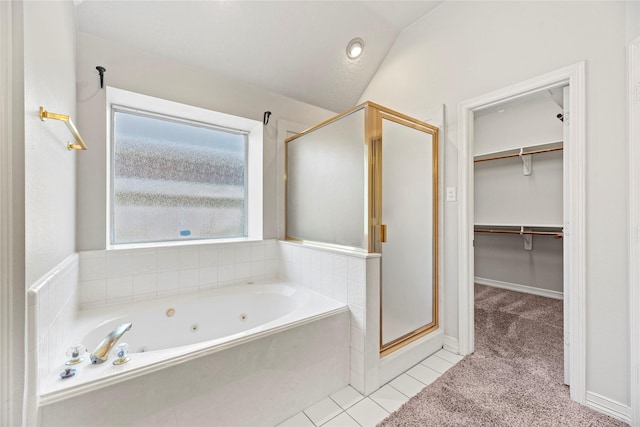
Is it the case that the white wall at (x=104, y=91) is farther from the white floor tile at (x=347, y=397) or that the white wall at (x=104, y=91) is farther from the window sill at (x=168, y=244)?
the white floor tile at (x=347, y=397)

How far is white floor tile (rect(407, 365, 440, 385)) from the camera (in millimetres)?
1750

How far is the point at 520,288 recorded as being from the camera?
3.61 meters

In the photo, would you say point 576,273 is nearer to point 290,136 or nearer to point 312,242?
point 312,242

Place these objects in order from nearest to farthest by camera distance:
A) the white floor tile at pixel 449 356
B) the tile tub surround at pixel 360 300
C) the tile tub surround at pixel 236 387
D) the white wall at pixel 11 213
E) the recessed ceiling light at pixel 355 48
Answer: the white wall at pixel 11 213, the tile tub surround at pixel 236 387, the tile tub surround at pixel 360 300, the white floor tile at pixel 449 356, the recessed ceiling light at pixel 355 48

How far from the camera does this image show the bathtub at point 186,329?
38.9 inches

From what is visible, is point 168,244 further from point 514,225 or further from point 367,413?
point 514,225

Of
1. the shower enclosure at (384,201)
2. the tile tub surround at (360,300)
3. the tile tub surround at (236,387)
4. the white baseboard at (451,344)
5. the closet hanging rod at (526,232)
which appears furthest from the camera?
the closet hanging rod at (526,232)

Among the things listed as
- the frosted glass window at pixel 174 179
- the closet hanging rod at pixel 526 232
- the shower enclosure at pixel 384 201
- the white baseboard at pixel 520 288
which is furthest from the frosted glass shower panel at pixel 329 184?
the white baseboard at pixel 520 288

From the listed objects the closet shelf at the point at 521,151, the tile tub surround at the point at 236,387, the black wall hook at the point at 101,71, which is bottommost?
the tile tub surround at the point at 236,387

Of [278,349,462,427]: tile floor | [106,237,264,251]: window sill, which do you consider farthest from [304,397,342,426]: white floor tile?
[106,237,264,251]: window sill

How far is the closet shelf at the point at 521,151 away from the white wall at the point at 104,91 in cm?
332

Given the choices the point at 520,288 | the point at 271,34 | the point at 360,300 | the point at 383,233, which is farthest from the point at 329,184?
the point at 520,288

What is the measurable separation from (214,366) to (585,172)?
7.28ft

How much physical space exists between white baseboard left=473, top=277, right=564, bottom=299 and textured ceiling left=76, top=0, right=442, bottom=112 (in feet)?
11.0
